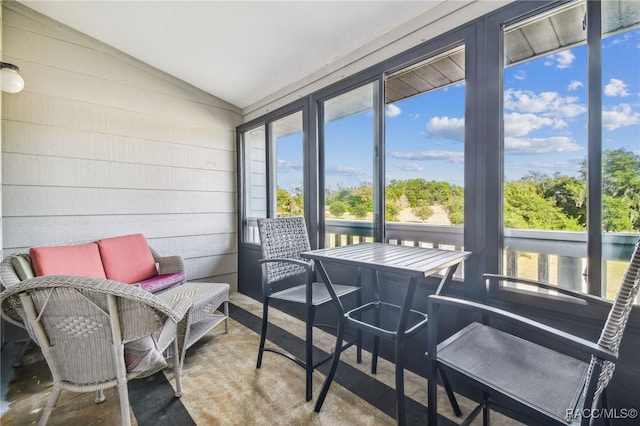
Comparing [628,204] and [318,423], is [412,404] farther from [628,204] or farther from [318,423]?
[628,204]

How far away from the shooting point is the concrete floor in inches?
63.1

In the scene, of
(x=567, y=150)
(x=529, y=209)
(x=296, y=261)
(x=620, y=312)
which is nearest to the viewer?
(x=620, y=312)

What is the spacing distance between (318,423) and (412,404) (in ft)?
1.92

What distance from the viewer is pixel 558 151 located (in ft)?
5.14

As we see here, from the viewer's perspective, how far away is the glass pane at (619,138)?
1330 mm

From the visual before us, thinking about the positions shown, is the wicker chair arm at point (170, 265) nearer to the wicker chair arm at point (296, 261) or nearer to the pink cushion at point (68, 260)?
the pink cushion at point (68, 260)

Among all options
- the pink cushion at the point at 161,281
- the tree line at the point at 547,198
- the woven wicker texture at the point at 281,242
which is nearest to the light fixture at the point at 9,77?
the pink cushion at the point at 161,281

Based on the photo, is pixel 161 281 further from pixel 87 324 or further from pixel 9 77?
pixel 9 77

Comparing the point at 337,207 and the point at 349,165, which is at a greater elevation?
the point at 349,165

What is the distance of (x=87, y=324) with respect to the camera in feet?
4.32

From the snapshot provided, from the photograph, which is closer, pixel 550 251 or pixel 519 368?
pixel 519 368

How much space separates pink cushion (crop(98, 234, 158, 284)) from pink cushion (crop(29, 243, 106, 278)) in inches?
2.7

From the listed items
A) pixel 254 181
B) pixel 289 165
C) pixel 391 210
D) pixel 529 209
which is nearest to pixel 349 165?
pixel 391 210

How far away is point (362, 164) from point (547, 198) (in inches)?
52.9
